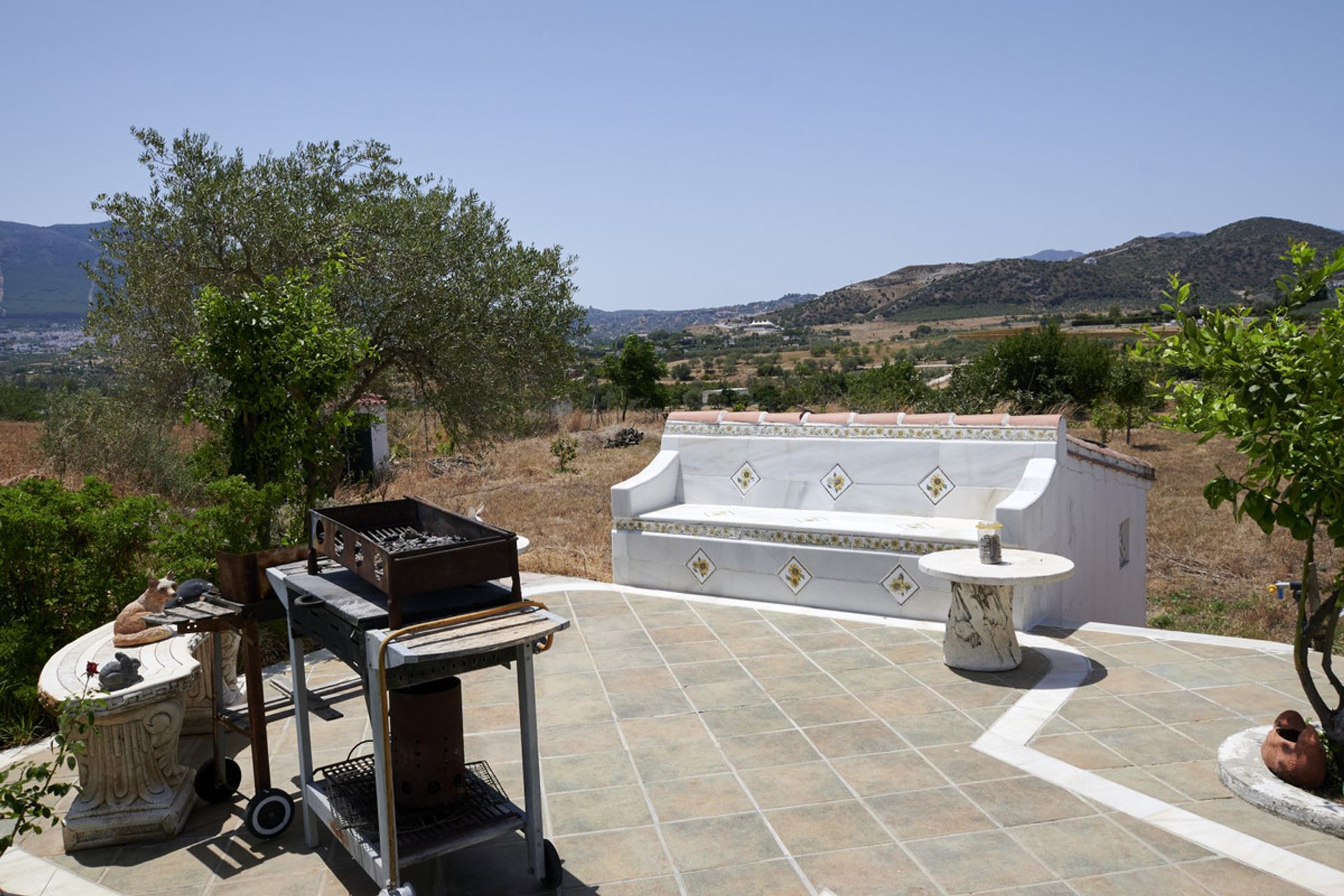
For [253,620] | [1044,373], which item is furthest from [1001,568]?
[1044,373]

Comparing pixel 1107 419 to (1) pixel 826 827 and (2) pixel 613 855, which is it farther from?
(2) pixel 613 855

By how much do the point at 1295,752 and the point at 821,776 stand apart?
73.7 inches

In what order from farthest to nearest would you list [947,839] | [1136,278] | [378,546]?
[1136,278] < [947,839] < [378,546]

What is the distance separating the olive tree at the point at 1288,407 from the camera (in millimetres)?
3447

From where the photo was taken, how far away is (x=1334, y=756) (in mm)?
3818

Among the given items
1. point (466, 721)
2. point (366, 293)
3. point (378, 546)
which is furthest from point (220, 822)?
point (366, 293)

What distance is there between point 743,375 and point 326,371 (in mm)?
46408

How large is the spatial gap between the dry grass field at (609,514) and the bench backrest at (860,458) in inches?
57.2

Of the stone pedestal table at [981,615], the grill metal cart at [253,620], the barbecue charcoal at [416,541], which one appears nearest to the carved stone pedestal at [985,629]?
the stone pedestal table at [981,615]

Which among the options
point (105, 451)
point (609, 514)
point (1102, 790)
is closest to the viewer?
point (1102, 790)

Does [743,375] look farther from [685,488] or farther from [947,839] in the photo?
[947,839]

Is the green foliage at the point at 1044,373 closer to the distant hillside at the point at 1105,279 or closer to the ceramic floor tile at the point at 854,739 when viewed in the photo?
the ceramic floor tile at the point at 854,739

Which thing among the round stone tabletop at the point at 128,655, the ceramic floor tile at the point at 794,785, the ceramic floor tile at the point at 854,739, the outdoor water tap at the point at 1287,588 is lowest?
the ceramic floor tile at the point at 794,785

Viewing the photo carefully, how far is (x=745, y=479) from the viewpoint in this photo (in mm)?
8266
